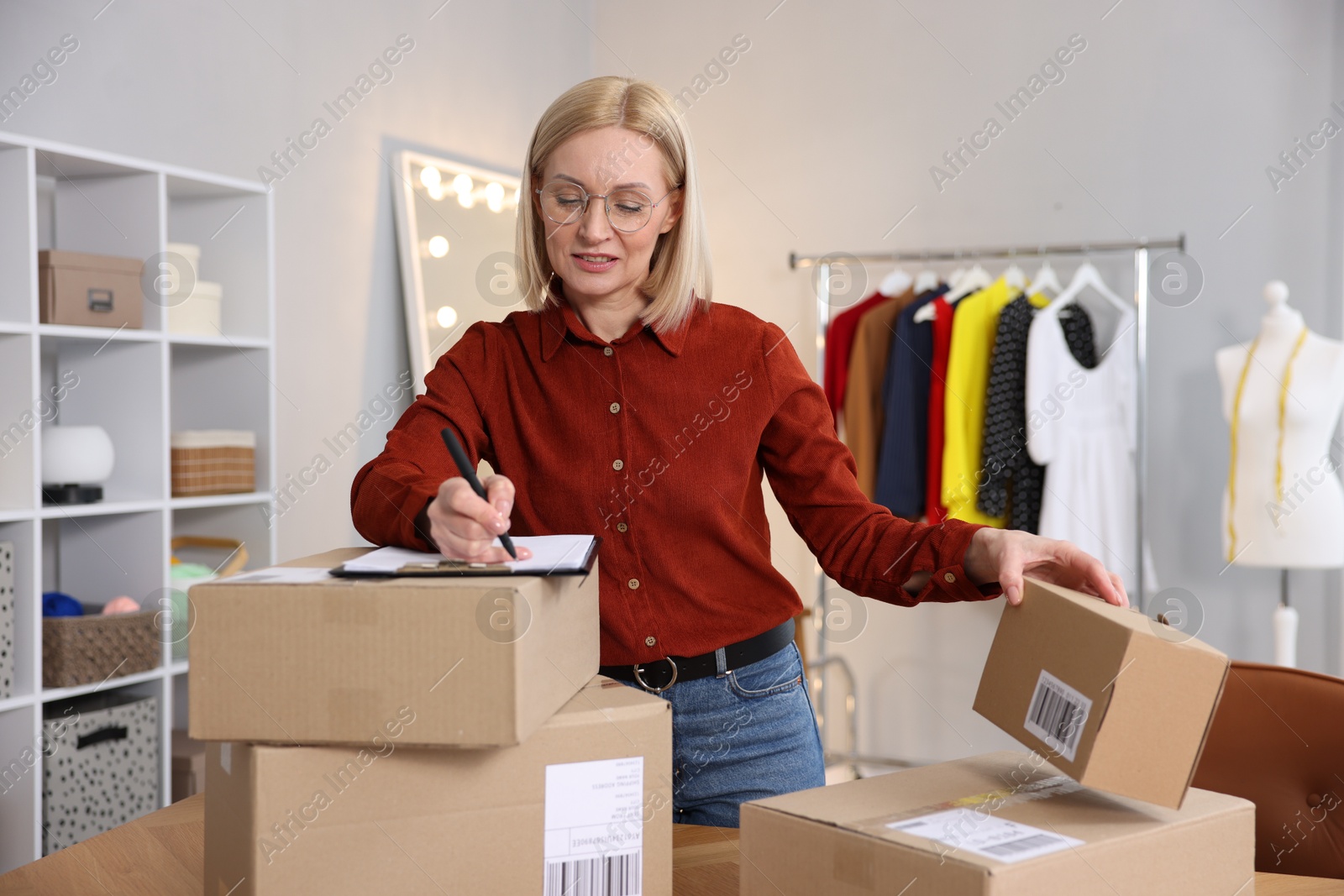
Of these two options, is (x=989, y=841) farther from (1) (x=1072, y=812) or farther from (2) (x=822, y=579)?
(2) (x=822, y=579)

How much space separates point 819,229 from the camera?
151 inches

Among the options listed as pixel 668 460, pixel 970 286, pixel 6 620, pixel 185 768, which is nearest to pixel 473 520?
pixel 668 460

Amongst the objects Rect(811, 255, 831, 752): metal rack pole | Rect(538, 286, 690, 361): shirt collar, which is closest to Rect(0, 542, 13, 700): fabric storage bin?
Rect(538, 286, 690, 361): shirt collar

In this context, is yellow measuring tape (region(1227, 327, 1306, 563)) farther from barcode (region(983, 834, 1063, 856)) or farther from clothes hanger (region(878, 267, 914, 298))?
barcode (region(983, 834, 1063, 856))

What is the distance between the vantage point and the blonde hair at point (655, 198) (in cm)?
118

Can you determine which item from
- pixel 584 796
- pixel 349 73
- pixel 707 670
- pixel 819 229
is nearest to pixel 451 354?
pixel 707 670

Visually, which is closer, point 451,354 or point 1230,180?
point 451,354

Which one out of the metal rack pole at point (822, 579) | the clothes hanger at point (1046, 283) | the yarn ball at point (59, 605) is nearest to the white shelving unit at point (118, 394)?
the yarn ball at point (59, 605)

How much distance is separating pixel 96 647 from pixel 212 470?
0.46m

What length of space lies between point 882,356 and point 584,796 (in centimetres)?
273

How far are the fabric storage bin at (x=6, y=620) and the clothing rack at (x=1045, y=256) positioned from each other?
1.88m

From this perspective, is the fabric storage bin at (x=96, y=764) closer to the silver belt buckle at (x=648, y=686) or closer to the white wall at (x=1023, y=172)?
the silver belt buckle at (x=648, y=686)

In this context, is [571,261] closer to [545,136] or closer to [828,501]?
[545,136]

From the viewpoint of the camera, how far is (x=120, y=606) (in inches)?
86.9
